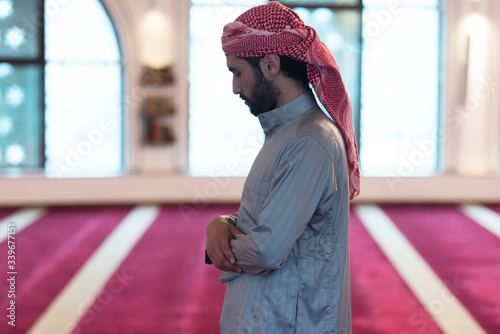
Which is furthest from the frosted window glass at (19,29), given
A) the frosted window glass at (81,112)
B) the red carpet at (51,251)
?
the red carpet at (51,251)

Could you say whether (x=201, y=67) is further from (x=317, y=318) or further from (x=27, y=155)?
(x=317, y=318)

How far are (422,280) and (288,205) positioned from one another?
11.3 ft

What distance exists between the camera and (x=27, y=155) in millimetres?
8391

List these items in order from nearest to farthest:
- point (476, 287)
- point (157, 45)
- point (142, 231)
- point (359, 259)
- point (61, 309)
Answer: point (61, 309) < point (476, 287) < point (359, 259) < point (142, 231) < point (157, 45)

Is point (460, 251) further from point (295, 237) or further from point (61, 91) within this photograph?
point (61, 91)

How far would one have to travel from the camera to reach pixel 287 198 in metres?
1.22

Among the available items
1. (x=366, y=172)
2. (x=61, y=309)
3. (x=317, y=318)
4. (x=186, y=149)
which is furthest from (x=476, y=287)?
(x=186, y=149)

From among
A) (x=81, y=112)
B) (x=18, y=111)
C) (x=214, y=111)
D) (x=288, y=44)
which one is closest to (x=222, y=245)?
(x=288, y=44)

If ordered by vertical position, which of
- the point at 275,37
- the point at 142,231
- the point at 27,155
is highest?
the point at 275,37

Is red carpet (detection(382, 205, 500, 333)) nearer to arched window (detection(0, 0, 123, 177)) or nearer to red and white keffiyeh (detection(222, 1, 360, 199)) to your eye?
red and white keffiyeh (detection(222, 1, 360, 199))

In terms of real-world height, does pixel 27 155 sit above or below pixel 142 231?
above

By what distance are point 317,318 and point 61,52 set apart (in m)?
7.87

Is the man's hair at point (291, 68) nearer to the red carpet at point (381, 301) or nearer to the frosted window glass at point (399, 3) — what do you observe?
the red carpet at point (381, 301)

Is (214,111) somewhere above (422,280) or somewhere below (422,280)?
above
